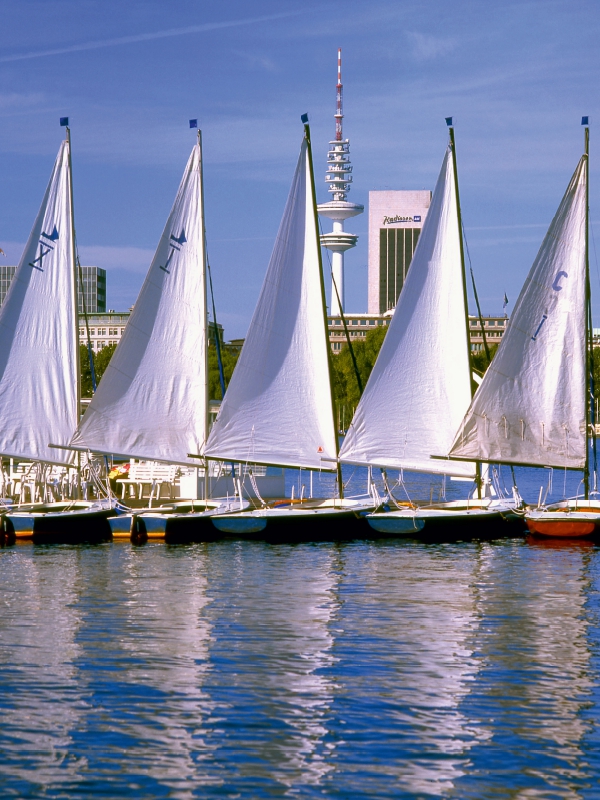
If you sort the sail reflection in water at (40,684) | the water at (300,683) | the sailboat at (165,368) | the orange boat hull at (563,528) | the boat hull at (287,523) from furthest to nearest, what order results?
the sailboat at (165,368)
the boat hull at (287,523)
the orange boat hull at (563,528)
the sail reflection in water at (40,684)
the water at (300,683)

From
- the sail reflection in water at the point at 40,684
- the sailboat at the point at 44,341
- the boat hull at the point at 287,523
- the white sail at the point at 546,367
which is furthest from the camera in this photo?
the sailboat at the point at 44,341

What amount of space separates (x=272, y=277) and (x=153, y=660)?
24.8m

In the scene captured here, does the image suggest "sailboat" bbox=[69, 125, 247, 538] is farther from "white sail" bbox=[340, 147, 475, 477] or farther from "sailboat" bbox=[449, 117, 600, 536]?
"sailboat" bbox=[449, 117, 600, 536]

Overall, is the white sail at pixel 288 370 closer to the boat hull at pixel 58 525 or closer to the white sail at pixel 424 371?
the white sail at pixel 424 371

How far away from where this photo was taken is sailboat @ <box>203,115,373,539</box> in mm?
46281

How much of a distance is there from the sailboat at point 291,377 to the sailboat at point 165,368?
7.32 ft

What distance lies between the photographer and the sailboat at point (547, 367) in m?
45.5

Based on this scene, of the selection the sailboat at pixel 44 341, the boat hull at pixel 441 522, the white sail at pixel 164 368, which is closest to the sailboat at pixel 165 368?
the white sail at pixel 164 368

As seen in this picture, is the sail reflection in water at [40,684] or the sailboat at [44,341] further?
the sailboat at [44,341]

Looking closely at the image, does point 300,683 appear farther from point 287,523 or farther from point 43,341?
point 43,341

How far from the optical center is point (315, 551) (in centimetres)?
4347

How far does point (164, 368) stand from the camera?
48.2 m

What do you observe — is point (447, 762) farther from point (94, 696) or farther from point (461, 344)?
point (461, 344)

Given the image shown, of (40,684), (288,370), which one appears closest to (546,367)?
(288,370)
